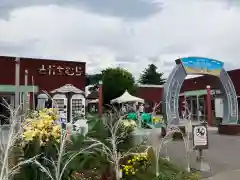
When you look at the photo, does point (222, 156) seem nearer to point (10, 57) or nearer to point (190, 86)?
point (10, 57)

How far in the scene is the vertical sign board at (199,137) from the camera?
10.1 m

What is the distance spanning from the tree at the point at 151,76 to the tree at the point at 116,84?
131ft

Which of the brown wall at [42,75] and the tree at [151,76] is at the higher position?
the tree at [151,76]

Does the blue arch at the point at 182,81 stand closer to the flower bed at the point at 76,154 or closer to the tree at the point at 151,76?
the flower bed at the point at 76,154

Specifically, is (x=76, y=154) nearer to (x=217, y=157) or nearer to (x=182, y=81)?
(x=217, y=157)

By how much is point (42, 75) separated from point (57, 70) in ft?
4.28

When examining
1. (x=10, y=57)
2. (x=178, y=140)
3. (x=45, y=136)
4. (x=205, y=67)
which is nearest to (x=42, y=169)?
(x=45, y=136)

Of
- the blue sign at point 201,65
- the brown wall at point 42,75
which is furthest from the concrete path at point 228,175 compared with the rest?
the brown wall at point 42,75

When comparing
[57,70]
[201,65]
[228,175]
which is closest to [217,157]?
[228,175]

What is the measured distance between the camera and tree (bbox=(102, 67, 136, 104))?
4647cm

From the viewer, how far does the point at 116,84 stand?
47.5 meters

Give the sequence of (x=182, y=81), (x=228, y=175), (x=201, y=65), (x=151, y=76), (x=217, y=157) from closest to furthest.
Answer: (x=228, y=175), (x=217, y=157), (x=182, y=81), (x=201, y=65), (x=151, y=76)

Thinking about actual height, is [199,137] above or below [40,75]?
below

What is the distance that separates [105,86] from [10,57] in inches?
775
